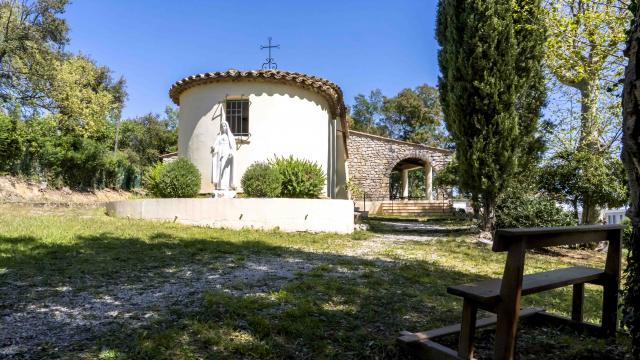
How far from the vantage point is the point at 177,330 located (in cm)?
318

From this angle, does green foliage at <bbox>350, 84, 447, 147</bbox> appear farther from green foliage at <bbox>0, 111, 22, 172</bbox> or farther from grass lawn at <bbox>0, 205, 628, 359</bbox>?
grass lawn at <bbox>0, 205, 628, 359</bbox>

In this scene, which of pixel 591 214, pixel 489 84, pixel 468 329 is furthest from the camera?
pixel 591 214

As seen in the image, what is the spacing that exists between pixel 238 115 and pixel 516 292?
11649 mm

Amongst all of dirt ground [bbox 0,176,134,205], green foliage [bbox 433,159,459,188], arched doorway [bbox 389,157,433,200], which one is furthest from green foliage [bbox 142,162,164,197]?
arched doorway [bbox 389,157,433,200]

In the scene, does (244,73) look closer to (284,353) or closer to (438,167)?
(284,353)

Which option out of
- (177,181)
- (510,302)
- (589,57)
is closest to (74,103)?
(177,181)

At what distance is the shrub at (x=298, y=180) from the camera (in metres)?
11.3

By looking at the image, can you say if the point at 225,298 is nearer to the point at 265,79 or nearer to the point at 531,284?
the point at 531,284

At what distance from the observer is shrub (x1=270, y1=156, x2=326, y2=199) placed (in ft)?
37.2

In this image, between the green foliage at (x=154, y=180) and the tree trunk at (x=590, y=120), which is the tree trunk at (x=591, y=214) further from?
the green foliage at (x=154, y=180)

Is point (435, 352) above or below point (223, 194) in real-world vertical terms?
below

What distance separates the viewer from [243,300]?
399 centimetres

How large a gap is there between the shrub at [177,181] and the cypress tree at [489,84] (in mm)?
7314

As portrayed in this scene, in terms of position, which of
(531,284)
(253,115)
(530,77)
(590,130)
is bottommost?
(531,284)
